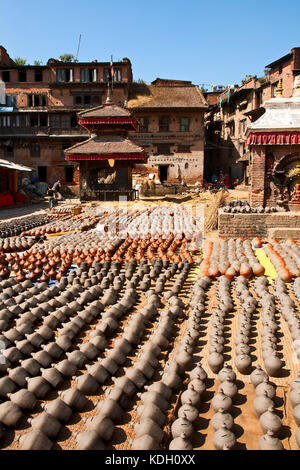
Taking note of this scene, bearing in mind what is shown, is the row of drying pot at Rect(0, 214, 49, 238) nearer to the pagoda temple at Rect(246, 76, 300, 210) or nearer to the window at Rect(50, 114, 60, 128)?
the pagoda temple at Rect(246, 76, 300, 210)

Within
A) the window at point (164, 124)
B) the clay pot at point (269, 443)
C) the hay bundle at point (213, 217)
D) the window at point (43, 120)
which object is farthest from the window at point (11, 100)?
the clay pot at point (269, 443)

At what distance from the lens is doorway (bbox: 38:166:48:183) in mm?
38031

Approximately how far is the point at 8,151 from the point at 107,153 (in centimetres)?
1854

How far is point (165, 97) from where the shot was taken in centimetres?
3619

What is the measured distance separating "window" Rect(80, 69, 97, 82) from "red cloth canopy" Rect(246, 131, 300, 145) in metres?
28.2

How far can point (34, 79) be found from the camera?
3831cm

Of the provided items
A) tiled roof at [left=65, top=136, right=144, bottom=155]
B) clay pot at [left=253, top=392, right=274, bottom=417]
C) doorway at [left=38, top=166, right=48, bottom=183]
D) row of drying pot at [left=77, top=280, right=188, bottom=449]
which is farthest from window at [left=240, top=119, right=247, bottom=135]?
clay pot at [left=253, top=392, right=274, bottom=417]

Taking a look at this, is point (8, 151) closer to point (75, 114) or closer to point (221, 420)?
point (75, 114)

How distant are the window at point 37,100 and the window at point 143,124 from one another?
34.8ft

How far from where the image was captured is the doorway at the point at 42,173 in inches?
1497

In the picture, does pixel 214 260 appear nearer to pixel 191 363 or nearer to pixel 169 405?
pixel 191 363

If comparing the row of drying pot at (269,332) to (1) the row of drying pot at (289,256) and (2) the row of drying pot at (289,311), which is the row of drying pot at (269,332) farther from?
(1) the row of drying pot at (289,256)

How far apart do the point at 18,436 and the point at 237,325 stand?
12.1 feet
